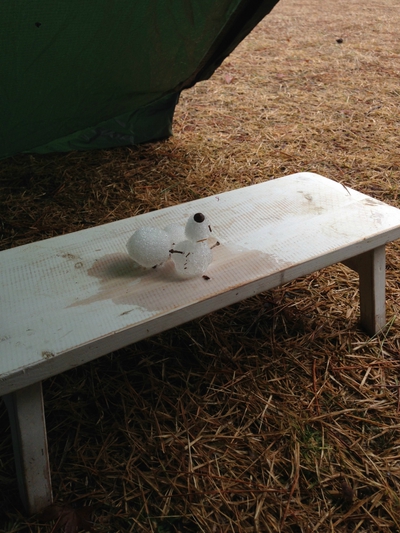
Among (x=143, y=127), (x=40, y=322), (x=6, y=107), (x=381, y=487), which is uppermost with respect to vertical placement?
(x=6, y=107)

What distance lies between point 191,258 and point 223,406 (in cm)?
48

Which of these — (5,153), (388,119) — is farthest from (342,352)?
(388,119)

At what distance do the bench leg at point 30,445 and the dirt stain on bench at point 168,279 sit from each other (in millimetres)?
230

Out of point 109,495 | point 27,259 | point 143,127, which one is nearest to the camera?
point 109,495

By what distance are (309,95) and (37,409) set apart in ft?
11.1

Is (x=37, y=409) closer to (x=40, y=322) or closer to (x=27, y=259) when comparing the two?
(x=40, y=322)

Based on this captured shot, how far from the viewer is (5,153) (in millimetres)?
2514

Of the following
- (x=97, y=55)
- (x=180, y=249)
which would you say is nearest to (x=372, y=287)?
(x=180, y=249)

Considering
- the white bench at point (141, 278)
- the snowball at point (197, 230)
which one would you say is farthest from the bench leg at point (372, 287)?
the snowball at point (197, 230)

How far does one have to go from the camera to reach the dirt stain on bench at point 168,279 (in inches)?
47.3

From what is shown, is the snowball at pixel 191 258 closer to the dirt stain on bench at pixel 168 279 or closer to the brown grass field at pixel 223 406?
the dirt stain on bench at pixel 168 279

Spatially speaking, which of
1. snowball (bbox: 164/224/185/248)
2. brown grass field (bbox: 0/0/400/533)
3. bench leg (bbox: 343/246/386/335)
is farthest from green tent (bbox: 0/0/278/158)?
bench leg (bbox: 343/246/386/335)

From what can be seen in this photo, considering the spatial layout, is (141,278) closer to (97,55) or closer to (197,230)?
(197,230)

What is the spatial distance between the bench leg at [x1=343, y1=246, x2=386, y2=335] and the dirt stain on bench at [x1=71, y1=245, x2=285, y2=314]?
1.36 ft
